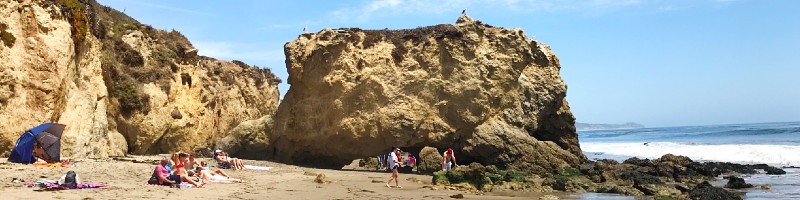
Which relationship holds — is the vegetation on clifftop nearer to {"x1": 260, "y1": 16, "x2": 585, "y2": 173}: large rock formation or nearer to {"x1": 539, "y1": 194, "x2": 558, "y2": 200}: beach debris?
{"x1": 260, "y1": 16, "x2": 585, "y2": 173}: large rock formation

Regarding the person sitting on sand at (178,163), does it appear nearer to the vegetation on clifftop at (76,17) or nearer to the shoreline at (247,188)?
the shoreline at (247,188)

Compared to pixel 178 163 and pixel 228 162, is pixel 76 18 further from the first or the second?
pixel 178 163

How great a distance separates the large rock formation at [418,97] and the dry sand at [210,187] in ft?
16.4

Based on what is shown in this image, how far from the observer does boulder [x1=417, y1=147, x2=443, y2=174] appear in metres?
22.2

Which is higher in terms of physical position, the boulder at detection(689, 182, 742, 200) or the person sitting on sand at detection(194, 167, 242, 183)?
the person sitting on sand at detection(194, 167, 242, 183)

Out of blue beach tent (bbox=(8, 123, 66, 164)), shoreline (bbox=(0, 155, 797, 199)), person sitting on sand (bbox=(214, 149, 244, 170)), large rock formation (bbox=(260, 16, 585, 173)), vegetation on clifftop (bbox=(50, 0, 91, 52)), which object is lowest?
shoreline (bbox=(0, 155, 797, 199))

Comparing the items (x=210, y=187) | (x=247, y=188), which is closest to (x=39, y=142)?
(x=210, y=187)

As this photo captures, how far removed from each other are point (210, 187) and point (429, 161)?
11.2 metres

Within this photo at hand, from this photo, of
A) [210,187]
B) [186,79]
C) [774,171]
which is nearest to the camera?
[210,187]

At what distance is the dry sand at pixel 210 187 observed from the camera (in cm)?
1033

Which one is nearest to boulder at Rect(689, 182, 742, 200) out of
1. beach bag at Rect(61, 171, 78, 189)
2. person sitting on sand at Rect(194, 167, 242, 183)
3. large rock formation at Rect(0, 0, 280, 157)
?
person sitting on sand at Rect(194, 167, 242, 183)

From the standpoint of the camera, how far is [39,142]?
14.1 metres

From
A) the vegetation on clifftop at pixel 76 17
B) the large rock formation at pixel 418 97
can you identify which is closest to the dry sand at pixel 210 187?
the vegetation on clifftop at pixel 76 17

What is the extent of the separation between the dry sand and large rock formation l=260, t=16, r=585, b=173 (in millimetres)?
4994
